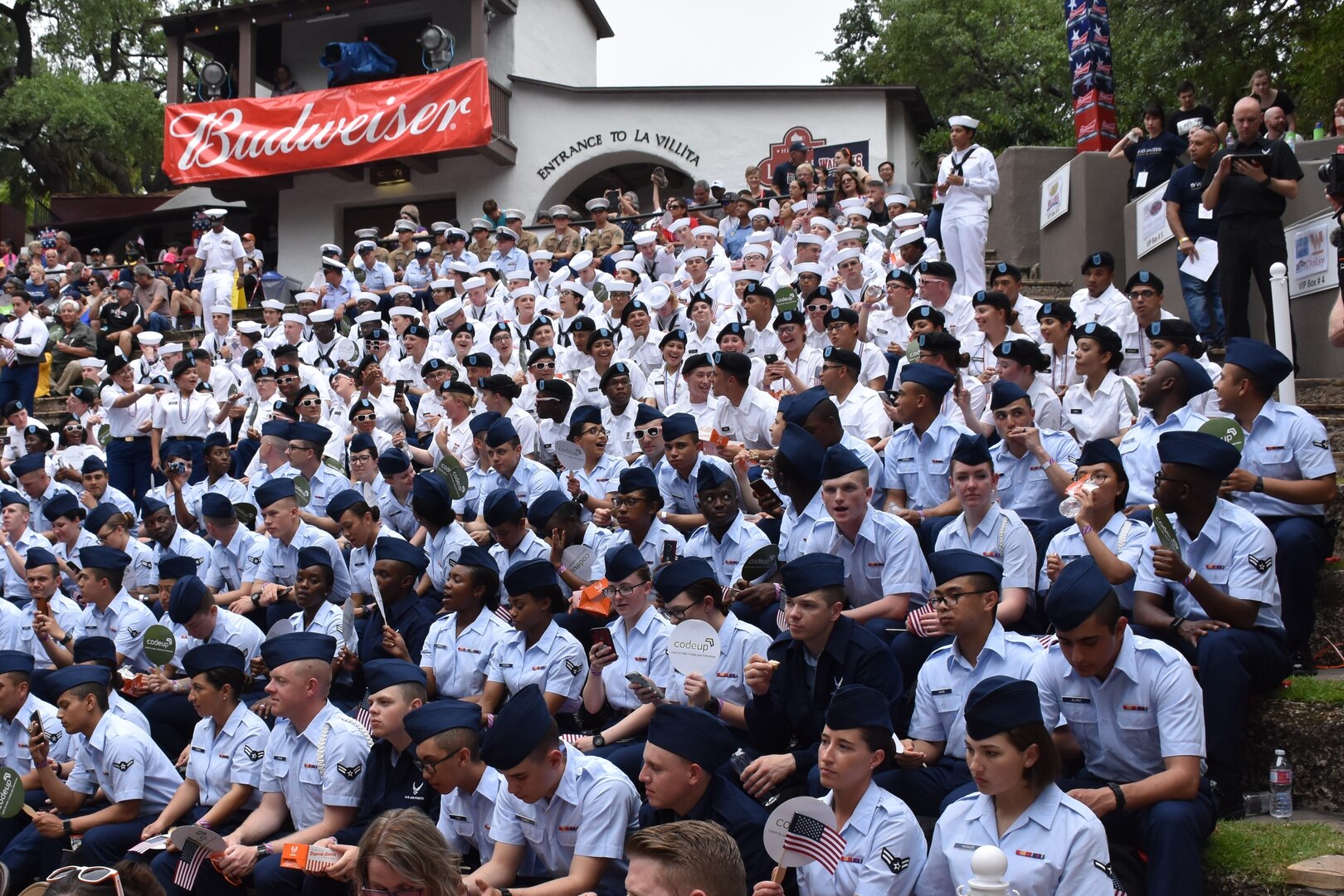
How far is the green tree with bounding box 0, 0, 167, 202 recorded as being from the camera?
1191 inches

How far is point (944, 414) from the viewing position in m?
8.65

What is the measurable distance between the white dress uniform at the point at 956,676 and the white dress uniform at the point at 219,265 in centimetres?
1610

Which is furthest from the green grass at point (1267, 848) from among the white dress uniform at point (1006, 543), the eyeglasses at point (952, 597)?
the white dress uniform at point (1006, 543)

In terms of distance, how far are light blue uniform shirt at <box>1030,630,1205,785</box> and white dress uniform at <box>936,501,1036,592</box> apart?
1.10 metres

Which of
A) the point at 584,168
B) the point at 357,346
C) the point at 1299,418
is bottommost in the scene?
the point at 1299,418

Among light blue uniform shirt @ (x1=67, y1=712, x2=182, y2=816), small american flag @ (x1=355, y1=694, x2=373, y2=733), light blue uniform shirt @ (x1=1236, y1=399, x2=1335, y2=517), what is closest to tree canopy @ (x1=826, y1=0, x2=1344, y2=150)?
light blue uniform shirt @ (x1=1236, y1=399, x2=1335, y2=517)

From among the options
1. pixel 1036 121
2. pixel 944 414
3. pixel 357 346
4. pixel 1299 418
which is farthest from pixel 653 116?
pixel 1299 418

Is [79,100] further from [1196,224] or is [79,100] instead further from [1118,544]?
[1118,544]

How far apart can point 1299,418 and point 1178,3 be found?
51.4 ft

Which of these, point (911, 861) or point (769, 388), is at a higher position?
point (769, 388)

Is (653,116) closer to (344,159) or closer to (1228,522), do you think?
(344,159)

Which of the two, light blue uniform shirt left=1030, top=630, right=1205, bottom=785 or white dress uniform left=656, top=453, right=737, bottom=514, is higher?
white dress uniform left=656, top=453, right=737, bottom=514

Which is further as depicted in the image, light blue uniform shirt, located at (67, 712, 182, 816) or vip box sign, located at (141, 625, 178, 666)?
vip box sign, located at (141, 625, 178, 666)

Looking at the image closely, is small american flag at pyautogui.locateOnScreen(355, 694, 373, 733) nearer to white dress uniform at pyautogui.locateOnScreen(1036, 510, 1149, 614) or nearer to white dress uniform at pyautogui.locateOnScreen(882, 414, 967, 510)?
white dress uniform at pyautogui.locateOnScreen(882, 414, 967, 510)
